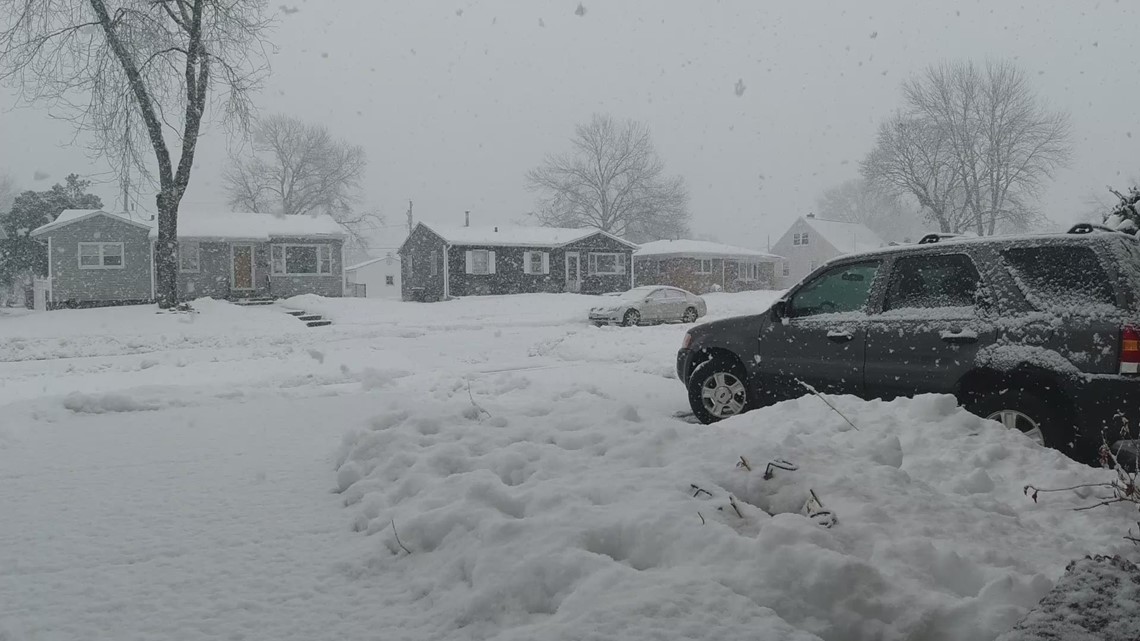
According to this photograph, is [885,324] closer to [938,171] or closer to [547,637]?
[547,637]

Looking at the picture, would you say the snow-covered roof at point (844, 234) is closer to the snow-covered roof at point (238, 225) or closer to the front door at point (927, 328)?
the snow-covered roof at point (238, 225)

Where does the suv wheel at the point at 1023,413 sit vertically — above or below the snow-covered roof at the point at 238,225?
below

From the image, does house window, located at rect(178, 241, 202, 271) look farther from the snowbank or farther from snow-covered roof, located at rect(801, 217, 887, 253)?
snow-covered roof, located at rect(801, 217, 887, 253)

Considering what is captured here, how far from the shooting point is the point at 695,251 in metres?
45.8

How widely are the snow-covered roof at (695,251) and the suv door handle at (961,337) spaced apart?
39.1 meters

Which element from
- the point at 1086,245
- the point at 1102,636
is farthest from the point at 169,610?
the point at 1086,245

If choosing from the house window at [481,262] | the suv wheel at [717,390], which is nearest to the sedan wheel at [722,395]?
the suv wheel at [717,390]

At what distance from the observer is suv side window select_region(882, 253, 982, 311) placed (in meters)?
5.66

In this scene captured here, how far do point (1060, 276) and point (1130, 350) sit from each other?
0.68 meters

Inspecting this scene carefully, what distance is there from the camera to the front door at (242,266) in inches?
1315

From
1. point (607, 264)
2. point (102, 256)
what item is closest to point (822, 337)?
point (102, 256)

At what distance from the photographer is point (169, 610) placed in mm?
2900

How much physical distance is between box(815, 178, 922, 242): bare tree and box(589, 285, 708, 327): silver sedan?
30736 millimetres

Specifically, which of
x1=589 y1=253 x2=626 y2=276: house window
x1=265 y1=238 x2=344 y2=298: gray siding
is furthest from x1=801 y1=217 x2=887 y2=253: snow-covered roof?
x1=265 y1=238 x2=344 y2=298: gray siding
